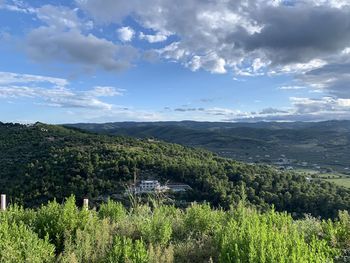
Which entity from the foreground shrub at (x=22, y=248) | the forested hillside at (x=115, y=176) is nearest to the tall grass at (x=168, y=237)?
the foreground shrub at (x=22, y=248)

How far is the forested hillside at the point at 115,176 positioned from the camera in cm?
4328

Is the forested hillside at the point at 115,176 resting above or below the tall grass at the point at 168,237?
below

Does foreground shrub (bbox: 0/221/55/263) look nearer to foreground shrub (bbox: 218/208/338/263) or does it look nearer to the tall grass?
the tall grass

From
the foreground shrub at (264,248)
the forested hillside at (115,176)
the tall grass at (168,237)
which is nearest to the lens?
the foreground shrub at (264,248)

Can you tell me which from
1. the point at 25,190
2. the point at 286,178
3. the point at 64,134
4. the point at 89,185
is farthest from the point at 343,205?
the point at 64,134

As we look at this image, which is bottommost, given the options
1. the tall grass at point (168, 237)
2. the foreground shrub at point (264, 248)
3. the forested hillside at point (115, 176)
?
the forested hillside at point (115, 176)

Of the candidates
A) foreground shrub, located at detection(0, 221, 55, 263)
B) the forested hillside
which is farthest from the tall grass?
the forested hillside

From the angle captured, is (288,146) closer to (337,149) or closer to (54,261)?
(337,149)

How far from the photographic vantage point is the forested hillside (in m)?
43.3

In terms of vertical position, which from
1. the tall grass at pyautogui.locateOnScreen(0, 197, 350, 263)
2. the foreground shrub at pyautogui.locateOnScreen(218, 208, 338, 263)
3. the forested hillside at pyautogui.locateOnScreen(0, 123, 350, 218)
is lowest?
the forested hillside at pyautogui.locateOnScreen(0, 123, 350, 218)

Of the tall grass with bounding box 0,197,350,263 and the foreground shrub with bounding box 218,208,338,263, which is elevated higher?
the foreground shrub with bounding box 218,208,338,263

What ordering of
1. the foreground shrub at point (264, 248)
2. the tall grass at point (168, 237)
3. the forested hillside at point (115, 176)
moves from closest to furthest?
the foreground shrub at point (264, 248) → the tall grass at point (168, 237) → the forested hillside at point (115, 176)

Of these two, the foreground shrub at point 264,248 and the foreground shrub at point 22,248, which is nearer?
the foreground shrub at point 264,248

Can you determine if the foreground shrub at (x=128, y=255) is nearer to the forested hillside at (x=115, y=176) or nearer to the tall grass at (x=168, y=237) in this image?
the tall grass at (x=168, y=237)
